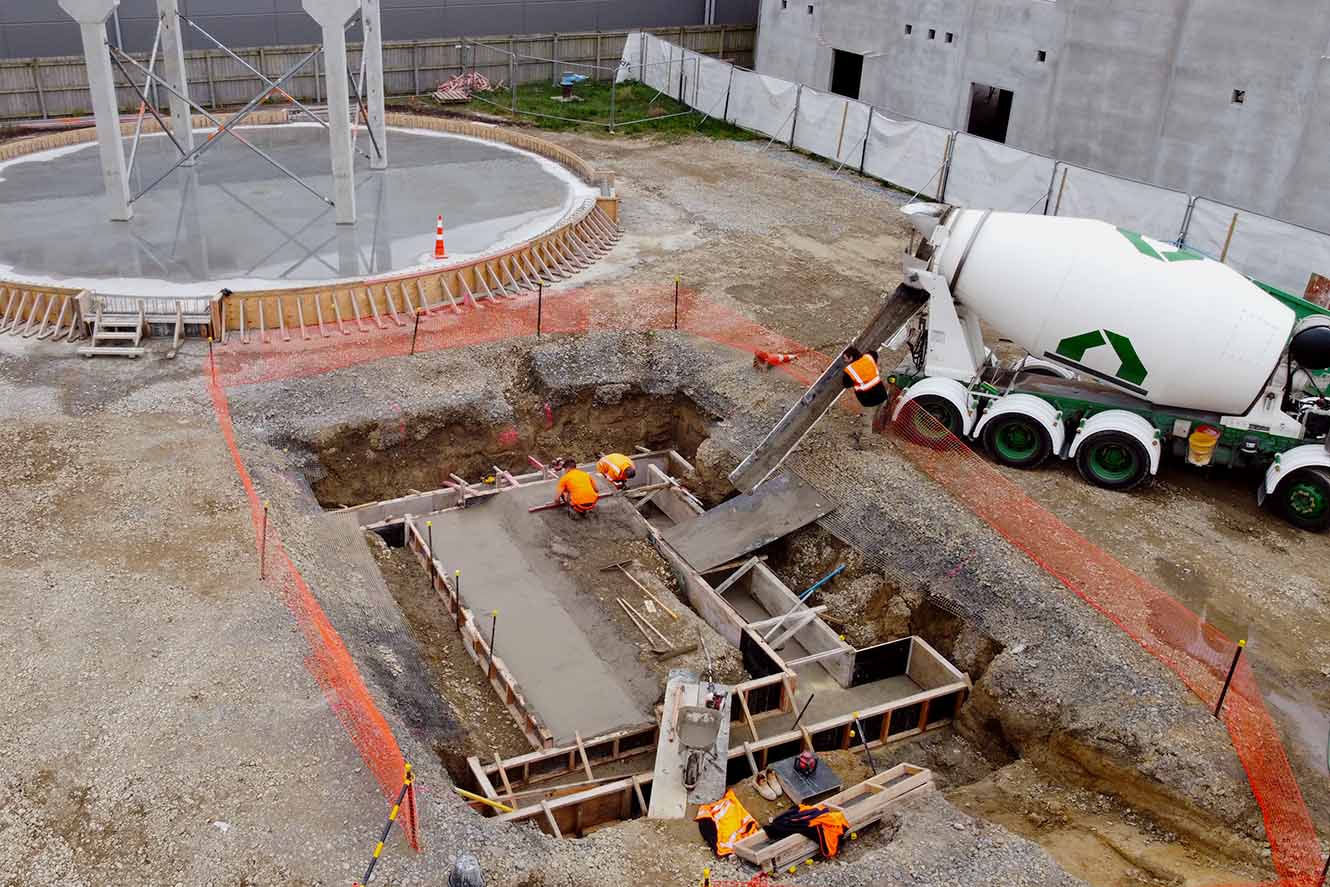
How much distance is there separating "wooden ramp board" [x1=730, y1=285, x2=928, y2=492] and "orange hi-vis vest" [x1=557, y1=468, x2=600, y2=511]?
1.90 m

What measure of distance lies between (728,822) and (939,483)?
19.9 feet

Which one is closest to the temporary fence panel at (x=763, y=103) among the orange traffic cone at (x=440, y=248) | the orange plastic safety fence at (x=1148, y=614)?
the orange traffic cone at (x=440, y=248)

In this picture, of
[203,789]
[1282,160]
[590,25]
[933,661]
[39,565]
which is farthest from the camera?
[590,25]

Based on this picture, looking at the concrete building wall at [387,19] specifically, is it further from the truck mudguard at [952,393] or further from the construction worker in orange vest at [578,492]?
the truck mudguard at [952,393]

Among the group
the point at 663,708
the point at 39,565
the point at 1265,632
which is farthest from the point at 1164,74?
the point at 39,565

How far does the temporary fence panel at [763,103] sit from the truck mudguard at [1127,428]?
16.8 metres

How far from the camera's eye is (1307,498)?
1374 centimetres

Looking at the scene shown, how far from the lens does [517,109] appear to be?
1228 inches

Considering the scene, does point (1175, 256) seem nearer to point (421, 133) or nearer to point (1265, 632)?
point (1265, 632)

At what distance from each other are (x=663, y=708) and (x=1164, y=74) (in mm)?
18161

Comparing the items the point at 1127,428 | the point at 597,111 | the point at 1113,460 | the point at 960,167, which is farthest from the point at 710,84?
the point at 1127,428

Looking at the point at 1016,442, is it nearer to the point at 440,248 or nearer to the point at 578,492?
the point at 578,492

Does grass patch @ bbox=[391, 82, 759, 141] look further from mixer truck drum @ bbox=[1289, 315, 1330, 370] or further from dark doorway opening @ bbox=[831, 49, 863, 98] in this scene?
mixer truck drum @ bbox=[1289, 315, 1330, 370]

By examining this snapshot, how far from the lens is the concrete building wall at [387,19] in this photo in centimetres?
2819
